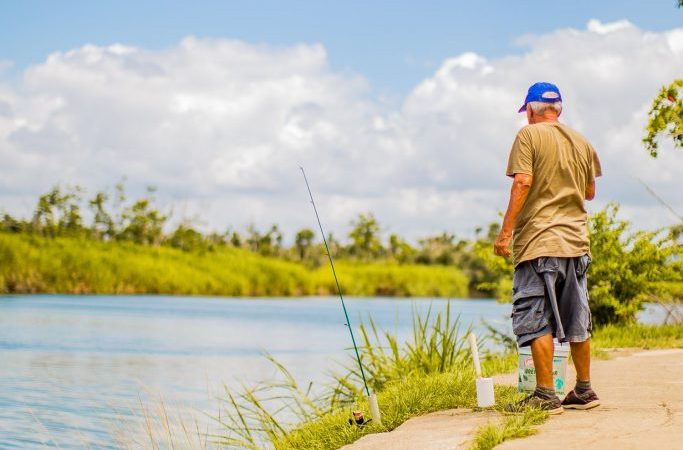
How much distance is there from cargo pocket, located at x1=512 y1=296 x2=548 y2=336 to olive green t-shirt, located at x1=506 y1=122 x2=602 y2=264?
0.88ft

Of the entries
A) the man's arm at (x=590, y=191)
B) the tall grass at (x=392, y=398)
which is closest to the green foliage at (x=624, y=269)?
the tall grass at (x=392, y=398)

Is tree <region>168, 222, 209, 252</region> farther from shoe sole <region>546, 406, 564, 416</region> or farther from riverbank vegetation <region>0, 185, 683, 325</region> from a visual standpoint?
shoe sole <region>546, 406, 564, 416</region>

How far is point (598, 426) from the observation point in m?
4.99

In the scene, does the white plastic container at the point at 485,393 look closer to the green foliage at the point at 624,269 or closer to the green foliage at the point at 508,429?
the green foliage at the point at 508,429

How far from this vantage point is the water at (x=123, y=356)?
10289 millimetres

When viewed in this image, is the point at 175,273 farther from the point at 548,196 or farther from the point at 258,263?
the point at 548,196

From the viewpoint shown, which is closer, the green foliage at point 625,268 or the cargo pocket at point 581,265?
the cargo pocket at point 581,265

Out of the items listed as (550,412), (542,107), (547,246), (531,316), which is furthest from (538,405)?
(542,107)

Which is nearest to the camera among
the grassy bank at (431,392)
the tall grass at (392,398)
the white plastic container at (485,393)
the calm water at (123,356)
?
the grassy bank at (431,392)

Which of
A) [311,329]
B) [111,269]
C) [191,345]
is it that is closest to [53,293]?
[111,269]

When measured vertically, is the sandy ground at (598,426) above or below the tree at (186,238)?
below

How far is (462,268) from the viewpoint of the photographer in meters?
62.6

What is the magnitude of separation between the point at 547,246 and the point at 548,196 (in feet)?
1.08

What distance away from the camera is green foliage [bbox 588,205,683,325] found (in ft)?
40.8
